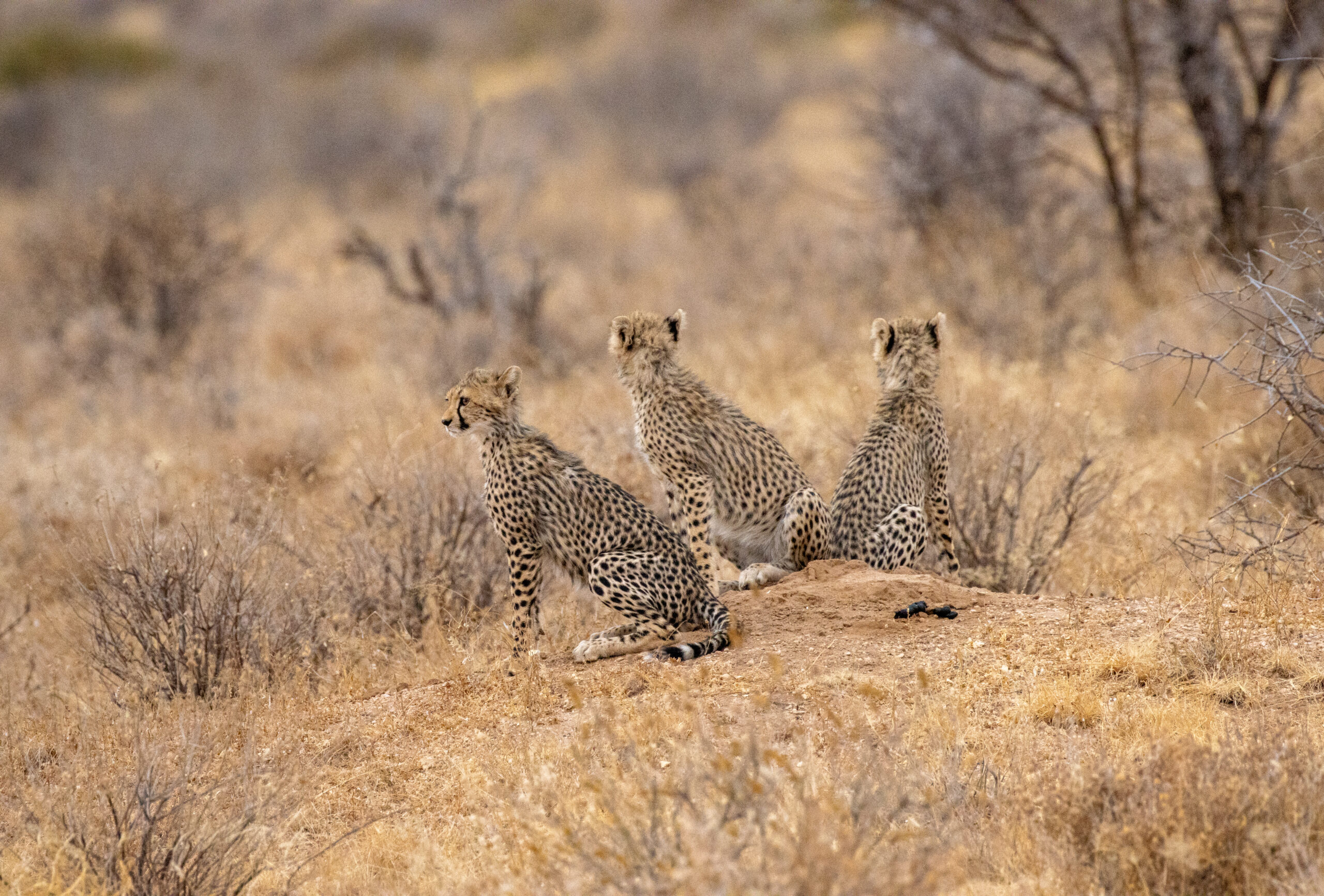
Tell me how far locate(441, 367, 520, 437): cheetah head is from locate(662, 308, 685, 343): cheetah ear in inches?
33.0

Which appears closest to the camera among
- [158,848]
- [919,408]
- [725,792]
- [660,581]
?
[725,792]

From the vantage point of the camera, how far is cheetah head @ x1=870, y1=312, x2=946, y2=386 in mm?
6199

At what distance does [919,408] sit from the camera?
19.9 ft

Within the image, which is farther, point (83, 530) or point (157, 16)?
point (157, 16)

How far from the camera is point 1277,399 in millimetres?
5059

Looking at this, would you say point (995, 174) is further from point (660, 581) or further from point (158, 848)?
point (158, 848)

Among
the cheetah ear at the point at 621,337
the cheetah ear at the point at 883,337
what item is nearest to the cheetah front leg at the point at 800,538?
the cheetah ear at the point at 883,337

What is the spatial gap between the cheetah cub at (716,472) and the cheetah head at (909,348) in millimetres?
585

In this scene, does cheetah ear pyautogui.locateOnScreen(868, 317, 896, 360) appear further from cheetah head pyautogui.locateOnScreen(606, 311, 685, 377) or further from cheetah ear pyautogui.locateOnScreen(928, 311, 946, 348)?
cheetah head pyautogui.locateOnScreen(606, 311, 685, 377)

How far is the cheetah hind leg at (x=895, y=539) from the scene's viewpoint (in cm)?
578

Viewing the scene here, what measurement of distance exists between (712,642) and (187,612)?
2.03m

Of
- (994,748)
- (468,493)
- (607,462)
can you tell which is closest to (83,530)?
(468,493)

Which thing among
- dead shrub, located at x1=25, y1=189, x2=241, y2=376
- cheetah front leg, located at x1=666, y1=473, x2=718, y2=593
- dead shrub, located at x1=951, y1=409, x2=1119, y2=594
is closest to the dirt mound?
cheetah front leg, located at x1=666, y1=473, x2=718, y2=593

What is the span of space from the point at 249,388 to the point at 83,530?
496 centimetres
